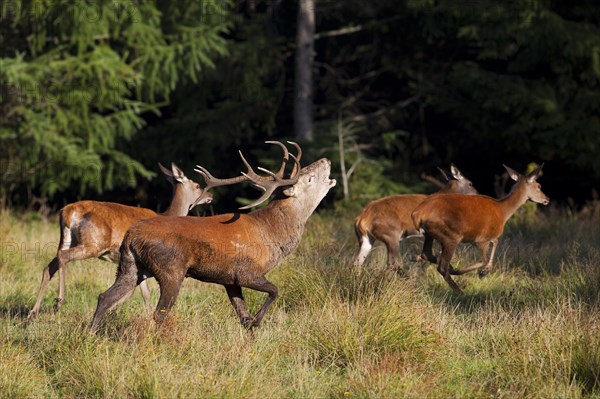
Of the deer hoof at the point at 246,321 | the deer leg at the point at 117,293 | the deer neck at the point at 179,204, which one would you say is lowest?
the deer neck at the point at 179,204

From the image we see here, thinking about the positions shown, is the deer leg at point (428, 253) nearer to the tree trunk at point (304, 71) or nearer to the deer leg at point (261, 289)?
the deer leg at point (261, 289)

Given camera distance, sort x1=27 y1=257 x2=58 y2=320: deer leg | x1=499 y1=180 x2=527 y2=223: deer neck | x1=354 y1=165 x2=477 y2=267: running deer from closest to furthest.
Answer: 1. x1=27 y1=257 x2=58 y2=320: deer leg
2. x1=354 y1=165 x2=477 y2=267: running deer
3. x1=499 y1=180 x2=527 y2=223: deer neck

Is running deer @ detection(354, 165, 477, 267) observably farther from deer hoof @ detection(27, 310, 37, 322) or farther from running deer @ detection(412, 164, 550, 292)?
deer hoof @ detection(27, 310, 37, 322)

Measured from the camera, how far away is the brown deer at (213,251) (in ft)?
25.1

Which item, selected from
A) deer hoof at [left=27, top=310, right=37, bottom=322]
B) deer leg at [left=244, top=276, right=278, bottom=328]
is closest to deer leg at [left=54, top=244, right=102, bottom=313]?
deer hoof at [left=27, top=310, right=37, bottom=322]

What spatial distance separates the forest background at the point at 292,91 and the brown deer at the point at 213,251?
29.2 ft

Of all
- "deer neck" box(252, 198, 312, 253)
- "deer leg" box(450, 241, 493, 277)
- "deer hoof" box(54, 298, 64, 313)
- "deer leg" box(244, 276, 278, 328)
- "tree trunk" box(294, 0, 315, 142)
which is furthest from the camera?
"tree trunk" box(294, 0, 315, 142)

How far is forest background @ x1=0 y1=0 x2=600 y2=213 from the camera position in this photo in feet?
59.4

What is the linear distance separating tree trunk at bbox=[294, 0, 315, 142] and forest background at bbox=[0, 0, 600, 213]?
45 millimetres

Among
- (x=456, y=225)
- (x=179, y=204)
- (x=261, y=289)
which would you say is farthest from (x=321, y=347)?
(x=179, y=204)

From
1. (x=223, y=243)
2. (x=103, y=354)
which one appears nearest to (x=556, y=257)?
(x=223, y=243)

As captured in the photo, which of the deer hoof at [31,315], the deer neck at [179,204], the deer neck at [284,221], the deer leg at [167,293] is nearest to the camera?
the deer leg at [167,293]

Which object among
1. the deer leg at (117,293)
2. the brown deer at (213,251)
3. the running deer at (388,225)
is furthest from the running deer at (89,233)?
the running deer at (388,225)

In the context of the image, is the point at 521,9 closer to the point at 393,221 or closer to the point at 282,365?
the point at 393,221
